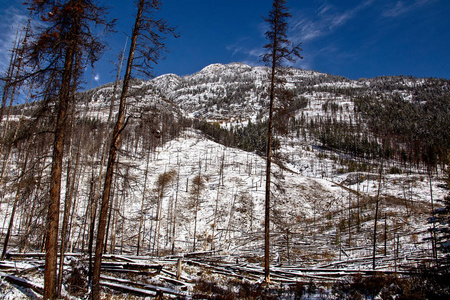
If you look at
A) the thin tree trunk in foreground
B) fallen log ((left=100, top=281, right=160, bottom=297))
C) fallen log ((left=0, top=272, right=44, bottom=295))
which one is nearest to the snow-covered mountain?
the thin tree trunk in foreground

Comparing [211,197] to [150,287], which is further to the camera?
[211,197]

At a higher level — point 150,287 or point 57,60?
point 57,60

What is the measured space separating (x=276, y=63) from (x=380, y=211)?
43971 millimetres

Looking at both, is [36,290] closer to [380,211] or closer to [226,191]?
[226,191]

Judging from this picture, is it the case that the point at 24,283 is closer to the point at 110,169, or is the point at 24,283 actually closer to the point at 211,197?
the point at 110,169

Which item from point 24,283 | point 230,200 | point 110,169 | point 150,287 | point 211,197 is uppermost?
point 110,169

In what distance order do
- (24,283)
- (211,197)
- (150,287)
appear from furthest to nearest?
(211,197)
(150,287)
(24,283)

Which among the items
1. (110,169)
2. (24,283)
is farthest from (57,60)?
(24,283)

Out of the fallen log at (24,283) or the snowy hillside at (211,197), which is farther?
the snowy hillside at (211,197)

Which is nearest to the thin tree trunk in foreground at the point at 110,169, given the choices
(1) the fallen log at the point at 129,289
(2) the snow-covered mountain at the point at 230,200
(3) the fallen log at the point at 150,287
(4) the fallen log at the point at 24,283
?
(2) the snow-covered mountain at the point at 230,200

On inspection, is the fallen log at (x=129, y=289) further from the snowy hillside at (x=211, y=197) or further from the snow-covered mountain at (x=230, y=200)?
the snow-covered mountain at (x=230, y=200)

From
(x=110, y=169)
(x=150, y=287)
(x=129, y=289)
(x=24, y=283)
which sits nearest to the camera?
(x=110, y=169)

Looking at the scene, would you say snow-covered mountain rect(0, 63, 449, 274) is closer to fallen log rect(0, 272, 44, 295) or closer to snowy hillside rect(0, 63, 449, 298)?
snowy hillside rect(0, 63, 449, 298)

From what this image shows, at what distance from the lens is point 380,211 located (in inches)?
1714
